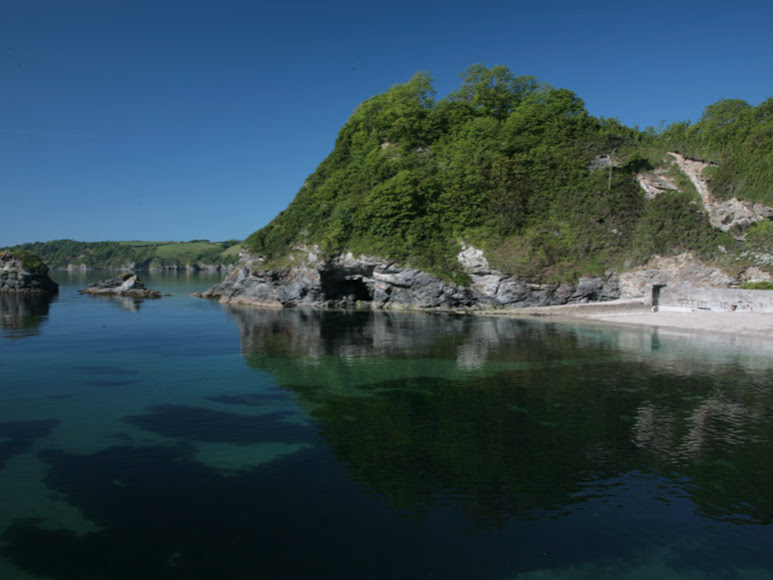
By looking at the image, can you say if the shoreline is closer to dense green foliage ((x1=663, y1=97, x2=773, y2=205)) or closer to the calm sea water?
the calm sea water

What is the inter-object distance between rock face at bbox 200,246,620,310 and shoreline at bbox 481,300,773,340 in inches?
132

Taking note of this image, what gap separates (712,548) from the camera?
12.3 m

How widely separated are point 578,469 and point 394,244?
57557 millimetres

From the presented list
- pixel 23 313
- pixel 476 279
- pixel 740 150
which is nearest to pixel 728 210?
pixel 740 150

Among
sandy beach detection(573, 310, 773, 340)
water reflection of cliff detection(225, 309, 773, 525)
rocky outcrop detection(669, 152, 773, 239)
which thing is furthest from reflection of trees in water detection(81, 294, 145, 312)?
rocky outcrop detection(669, 152, 773, 239)

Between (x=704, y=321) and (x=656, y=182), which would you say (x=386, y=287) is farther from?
(x=656, y=182)

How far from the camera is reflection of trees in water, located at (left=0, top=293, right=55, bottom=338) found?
4919 centimetres

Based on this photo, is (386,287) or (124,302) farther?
(124,302)

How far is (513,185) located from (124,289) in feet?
257

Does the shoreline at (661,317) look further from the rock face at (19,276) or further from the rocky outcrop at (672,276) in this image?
the rock face at (19,276)

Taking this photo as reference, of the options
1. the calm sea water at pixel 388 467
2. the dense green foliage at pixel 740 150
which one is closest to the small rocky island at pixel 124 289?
the calm sea water at pixel 388 467

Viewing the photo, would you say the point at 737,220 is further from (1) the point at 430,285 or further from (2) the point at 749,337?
(1) the point at 430,285

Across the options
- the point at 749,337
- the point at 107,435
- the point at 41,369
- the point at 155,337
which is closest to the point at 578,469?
the point at 107,435

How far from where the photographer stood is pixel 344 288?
8200cm
